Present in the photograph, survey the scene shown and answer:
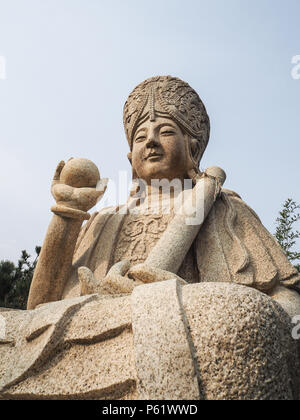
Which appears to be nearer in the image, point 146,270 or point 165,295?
point 165,295

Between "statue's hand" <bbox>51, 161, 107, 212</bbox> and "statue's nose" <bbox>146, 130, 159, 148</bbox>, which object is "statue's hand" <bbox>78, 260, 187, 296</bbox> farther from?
"statue's nose" <bbox>146, 130, 159, 148</bbox>

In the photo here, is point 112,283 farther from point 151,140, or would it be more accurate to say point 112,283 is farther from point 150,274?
point 151,140

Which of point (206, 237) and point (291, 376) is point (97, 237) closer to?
point (206, 237)

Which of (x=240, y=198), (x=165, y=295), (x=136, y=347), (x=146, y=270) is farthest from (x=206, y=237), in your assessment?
(x=136, y=347)

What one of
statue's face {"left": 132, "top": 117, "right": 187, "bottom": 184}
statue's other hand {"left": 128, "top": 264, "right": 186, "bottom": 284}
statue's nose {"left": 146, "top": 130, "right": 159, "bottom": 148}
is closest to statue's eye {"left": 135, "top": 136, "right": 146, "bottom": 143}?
statue's face {"left": 132, "top": 117, "right": 187, "bottom": 184}

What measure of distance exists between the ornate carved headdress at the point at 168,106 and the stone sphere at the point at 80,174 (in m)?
0.86

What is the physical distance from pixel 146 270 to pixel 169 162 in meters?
1.54

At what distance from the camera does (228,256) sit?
327cm

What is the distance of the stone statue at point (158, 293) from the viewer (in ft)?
5.82

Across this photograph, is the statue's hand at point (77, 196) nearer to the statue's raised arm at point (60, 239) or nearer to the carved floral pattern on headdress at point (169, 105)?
the statue's raised arm at point (60, 239)

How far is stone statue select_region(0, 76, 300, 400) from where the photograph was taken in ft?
5.82

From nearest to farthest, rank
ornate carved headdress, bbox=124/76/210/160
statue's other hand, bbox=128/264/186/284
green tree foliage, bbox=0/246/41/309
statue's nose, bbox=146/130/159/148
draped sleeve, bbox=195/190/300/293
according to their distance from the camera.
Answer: statue's other hand, bbox=128/264/186/284 → draped sleeve, bbox=195/190/300/293 → statue's nose, bbox=146/130/159/148 → ornate carved headdress, bbox=124/76/210/160 → green tree foliage, bbox=0/246/41/309

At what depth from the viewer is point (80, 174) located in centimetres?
346

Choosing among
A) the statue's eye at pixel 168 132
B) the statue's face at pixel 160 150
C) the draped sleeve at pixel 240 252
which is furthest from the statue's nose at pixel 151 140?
the draped sleeve at pixel 240 252
